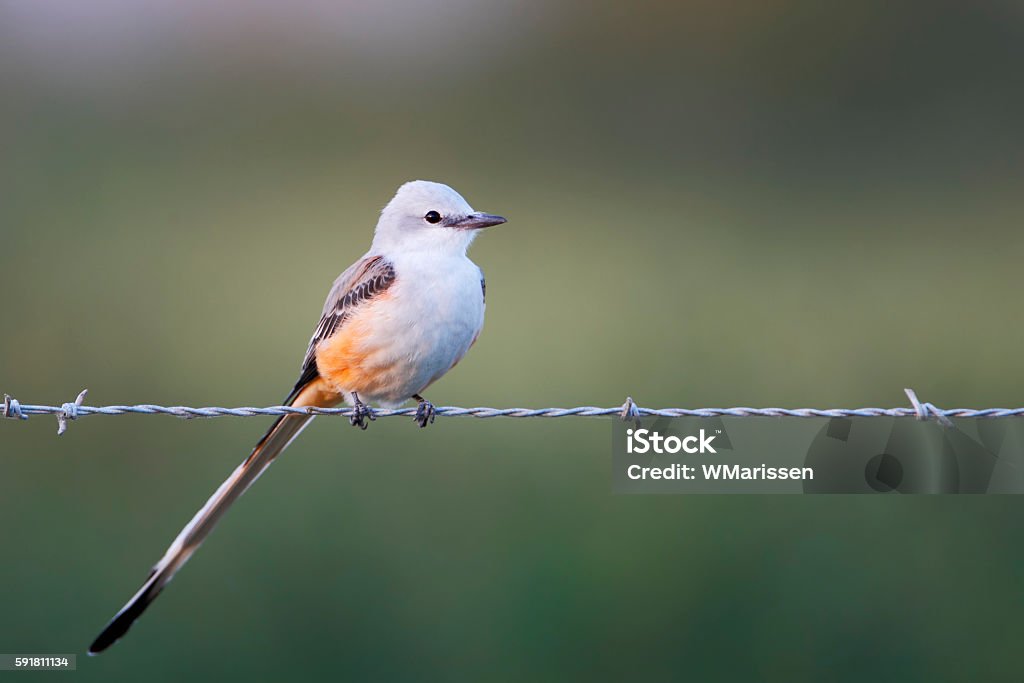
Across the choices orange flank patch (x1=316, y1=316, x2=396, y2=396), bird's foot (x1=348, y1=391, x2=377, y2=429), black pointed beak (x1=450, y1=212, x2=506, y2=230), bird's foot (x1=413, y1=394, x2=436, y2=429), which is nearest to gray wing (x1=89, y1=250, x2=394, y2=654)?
orange flank patch (x1=316, y1=316, x2=396, y2=396)

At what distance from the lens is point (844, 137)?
13.0m

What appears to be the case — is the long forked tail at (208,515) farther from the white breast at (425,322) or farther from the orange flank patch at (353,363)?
the white breast at (425,322)

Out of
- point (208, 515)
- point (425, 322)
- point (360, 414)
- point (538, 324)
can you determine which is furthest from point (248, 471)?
point (538, 324)

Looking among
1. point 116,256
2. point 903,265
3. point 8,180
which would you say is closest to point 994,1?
point 903,265

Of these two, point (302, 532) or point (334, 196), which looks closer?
point (302, 532)

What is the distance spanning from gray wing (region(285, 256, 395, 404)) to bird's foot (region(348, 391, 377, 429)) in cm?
28

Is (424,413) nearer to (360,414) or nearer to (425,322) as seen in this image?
(360,414)

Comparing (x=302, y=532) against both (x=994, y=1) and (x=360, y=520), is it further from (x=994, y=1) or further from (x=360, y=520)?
(x=994, y=1)

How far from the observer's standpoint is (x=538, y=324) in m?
9.00

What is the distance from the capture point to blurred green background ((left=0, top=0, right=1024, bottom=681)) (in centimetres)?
567

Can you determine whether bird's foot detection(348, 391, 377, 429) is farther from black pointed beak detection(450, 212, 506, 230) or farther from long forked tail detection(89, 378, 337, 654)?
black pointed beak detection(450, 212, 506, 230)

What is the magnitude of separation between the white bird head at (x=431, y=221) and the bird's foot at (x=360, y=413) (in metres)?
0.69

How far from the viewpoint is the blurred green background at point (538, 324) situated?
223 inches

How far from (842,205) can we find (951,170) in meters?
1.59
